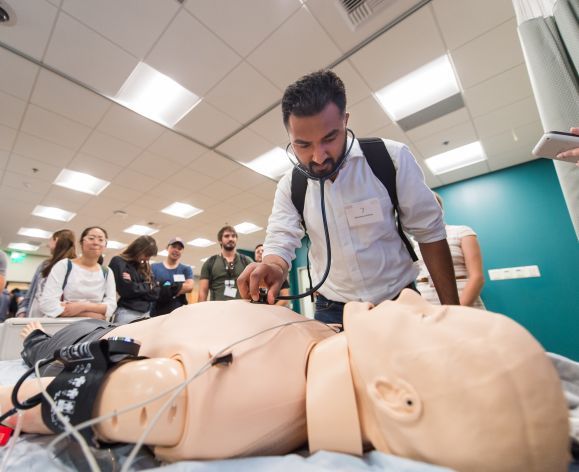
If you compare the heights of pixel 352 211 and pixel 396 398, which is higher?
pixel 352 211

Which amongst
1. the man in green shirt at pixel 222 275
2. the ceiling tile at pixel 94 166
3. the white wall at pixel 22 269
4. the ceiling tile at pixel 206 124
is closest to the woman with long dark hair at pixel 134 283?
the man in green shirt at pixel 222 275

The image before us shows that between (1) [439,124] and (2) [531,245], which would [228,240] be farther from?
(2) [531,245]

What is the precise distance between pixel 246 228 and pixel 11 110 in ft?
13.1

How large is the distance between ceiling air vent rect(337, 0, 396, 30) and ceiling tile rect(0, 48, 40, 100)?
7.89 feet

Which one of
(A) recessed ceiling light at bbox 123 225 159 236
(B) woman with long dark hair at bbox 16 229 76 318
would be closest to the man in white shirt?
(B) woman with long dark hair at bbox 16 229 76 318

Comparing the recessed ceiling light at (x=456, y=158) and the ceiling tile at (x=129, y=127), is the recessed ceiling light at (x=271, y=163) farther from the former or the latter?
the recessed ceiling light at (x=456, y=158)

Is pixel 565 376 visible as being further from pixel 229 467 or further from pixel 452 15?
pixel 452 15

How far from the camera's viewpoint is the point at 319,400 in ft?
1.38

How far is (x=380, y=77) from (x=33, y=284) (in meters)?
3.26

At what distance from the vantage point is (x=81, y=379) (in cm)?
43

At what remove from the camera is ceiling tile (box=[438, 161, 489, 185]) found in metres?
3.80

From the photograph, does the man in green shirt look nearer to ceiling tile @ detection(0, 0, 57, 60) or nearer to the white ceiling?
the white ceiling

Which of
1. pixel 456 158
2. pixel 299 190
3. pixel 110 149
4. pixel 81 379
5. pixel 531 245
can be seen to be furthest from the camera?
pixel 456 158

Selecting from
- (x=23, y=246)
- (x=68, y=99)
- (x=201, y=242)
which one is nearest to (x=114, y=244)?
(x=201, y=242)
